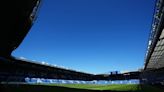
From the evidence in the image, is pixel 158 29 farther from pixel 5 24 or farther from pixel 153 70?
pixel 153 70

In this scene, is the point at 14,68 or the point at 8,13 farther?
the point at 14,68

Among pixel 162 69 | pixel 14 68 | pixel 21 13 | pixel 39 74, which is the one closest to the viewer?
pixel 21 13

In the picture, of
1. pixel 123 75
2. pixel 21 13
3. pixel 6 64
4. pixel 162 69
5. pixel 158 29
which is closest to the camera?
pixel 21 13

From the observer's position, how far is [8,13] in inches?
1092

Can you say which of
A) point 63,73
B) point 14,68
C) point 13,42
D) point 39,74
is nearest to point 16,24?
point 13,42

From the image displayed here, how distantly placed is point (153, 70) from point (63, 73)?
98.3 feet

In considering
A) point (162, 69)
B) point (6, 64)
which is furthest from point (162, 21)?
point (162, 69)

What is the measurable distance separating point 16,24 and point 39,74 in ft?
157

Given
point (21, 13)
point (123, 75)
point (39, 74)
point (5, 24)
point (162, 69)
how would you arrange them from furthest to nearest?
point (123, 75)
point (162, 69)
point (39, 74)
point (5, 24)
point (21, 13)

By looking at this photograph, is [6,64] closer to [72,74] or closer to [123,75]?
[72,74]

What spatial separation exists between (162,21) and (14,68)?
1434 inches

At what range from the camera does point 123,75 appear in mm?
129375

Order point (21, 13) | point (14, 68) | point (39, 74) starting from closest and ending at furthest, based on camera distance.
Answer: point (21, 13), point (14, 68), point (39, 74)

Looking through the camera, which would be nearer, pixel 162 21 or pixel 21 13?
pixel 21 13
